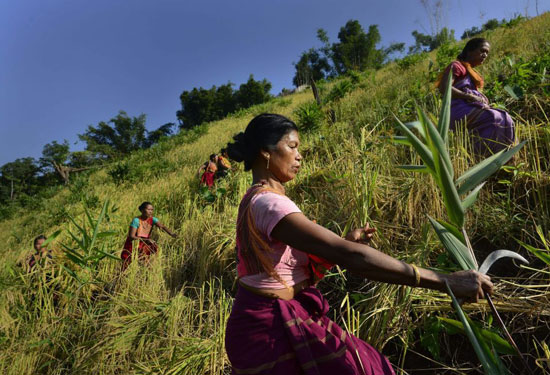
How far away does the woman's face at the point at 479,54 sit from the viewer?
101 inches

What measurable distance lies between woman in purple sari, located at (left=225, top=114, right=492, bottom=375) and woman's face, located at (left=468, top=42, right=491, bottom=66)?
257 centimetres

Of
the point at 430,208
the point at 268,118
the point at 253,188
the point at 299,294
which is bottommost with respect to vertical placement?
the point at 430,208

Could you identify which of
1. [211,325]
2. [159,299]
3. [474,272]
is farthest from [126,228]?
[474,272]

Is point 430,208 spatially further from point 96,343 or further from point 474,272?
point 96,343

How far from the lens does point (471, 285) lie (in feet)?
2.49

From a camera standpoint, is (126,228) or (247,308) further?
(126,228)

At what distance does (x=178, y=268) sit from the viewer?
3.00 metres

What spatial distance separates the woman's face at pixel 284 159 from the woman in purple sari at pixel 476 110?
1.77 metres

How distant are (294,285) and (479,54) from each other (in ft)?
9.52

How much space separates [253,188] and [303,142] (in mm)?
3962

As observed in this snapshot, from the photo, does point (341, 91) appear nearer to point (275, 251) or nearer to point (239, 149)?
point (239, 149)

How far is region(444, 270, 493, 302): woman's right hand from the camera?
756 millimetres

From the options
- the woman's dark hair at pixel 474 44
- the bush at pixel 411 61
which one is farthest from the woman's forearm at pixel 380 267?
the bush at pixel 411 61

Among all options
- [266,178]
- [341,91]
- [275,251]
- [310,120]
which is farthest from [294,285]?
[341,91]
